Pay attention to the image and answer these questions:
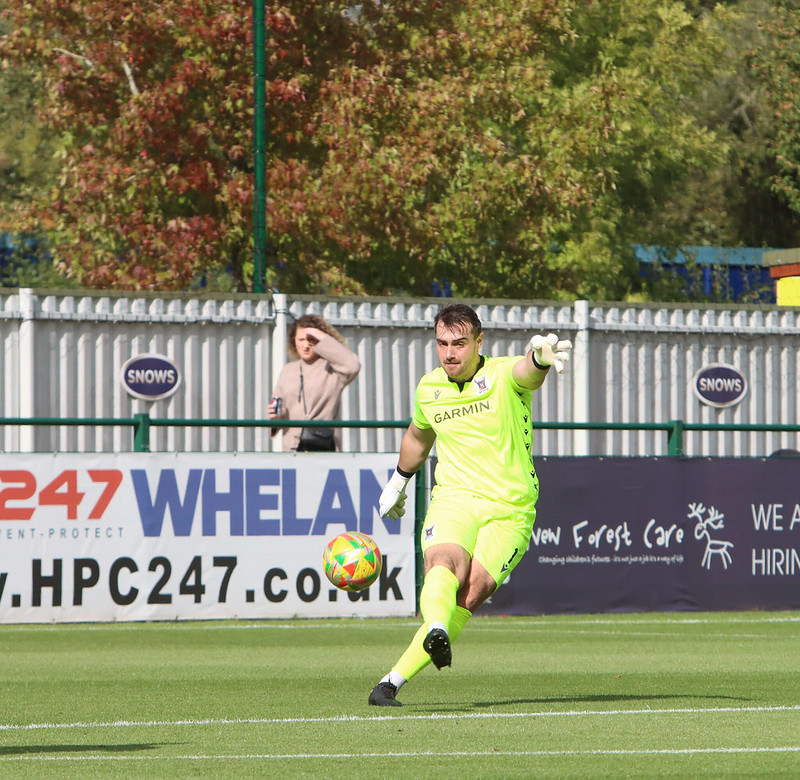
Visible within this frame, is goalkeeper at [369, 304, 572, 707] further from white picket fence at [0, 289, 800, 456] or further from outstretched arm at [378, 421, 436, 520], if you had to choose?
white picket fence at [0, 289, 800, 456]

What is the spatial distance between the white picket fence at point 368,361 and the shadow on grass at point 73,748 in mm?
10834

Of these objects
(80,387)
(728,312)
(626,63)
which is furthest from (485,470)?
(626,63)

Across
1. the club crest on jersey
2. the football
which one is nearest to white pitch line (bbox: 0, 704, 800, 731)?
the football

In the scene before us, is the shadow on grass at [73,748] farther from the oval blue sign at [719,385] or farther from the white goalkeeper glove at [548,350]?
the oval blue sign at [719,385]

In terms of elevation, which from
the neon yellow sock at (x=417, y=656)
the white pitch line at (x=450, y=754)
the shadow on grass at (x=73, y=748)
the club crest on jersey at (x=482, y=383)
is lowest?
the shadow on grass at (x=73, y=748)

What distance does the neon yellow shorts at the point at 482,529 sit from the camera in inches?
321

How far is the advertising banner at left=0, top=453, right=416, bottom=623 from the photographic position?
1366 cm

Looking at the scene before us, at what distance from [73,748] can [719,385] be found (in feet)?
53.3

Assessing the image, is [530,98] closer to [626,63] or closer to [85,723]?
[626,63]

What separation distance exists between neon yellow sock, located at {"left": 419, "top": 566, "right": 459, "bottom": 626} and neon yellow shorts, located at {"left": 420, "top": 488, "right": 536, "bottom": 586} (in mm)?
194

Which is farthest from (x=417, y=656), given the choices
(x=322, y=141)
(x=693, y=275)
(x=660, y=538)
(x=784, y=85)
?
(x=784, y=85)

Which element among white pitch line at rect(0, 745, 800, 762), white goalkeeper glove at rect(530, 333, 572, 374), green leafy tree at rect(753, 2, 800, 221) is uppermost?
green leafy tree at rect(753, 2, 800, 221)

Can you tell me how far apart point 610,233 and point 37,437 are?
13.4m

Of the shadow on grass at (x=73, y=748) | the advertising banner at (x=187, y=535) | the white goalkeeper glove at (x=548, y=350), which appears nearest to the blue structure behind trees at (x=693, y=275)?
the advertising banner at (x=187, y=535)
